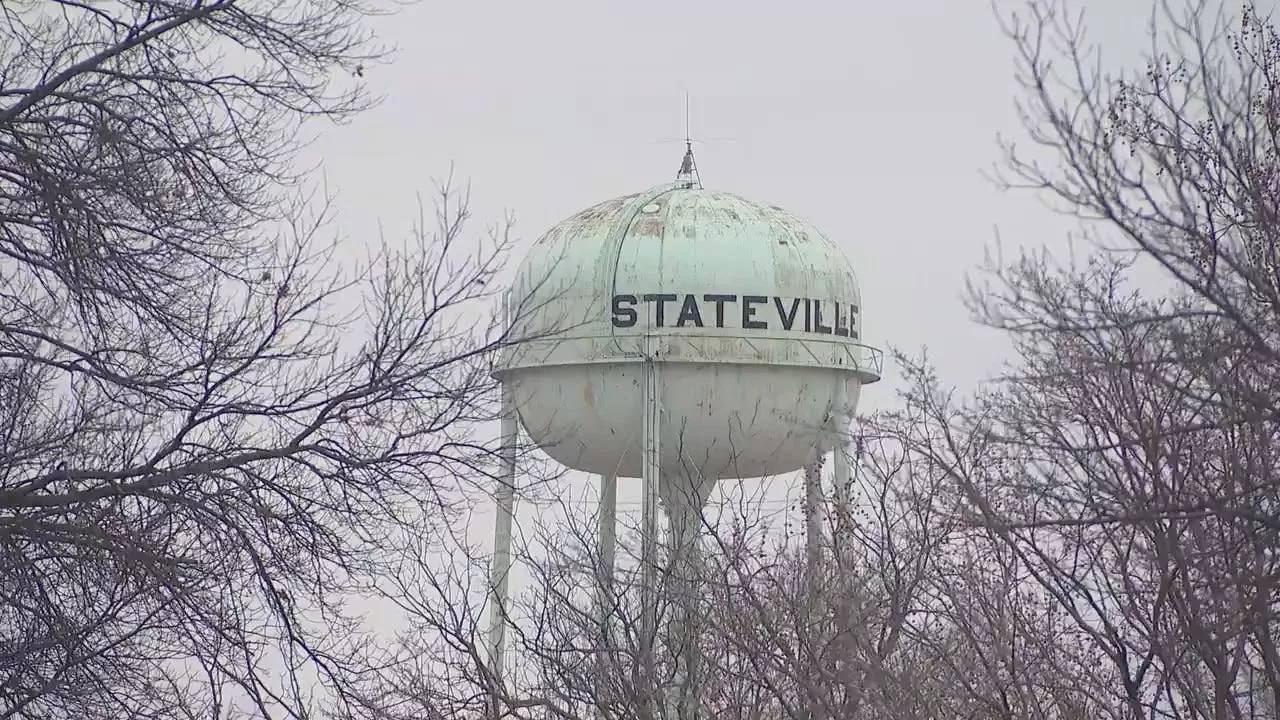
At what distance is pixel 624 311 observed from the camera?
17.1 metres

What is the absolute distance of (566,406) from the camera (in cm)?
1720

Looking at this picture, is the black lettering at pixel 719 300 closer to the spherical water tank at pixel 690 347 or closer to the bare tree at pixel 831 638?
the spherical water tank at pixel 690 347

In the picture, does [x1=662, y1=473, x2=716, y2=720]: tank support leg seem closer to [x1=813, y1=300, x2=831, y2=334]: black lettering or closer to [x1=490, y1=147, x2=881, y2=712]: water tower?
[x1=490, y1=147, x2=881, y2=712]: water tower

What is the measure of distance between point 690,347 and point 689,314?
0.32m

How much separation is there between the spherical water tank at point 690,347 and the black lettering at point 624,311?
0.01 m

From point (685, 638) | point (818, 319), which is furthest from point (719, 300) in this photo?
point (685, 638)

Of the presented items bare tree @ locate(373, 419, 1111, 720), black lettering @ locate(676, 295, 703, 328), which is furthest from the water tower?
bare tree @ locate(373, 419, 1111, 720)

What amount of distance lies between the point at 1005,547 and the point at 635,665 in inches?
77.7

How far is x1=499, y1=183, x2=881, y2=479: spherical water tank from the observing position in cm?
1702

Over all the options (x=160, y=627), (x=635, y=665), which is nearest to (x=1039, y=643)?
(x=635, y=665)

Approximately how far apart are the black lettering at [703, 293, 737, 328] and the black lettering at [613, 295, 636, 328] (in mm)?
663

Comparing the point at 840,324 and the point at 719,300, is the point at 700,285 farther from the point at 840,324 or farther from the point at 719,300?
the point at 840,324

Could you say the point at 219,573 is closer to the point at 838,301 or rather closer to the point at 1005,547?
the point at 1005,547

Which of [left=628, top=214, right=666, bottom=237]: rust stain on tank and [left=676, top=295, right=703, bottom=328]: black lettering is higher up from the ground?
[left=628, top=214, right=666, bottom=237]: rust stain on tank
